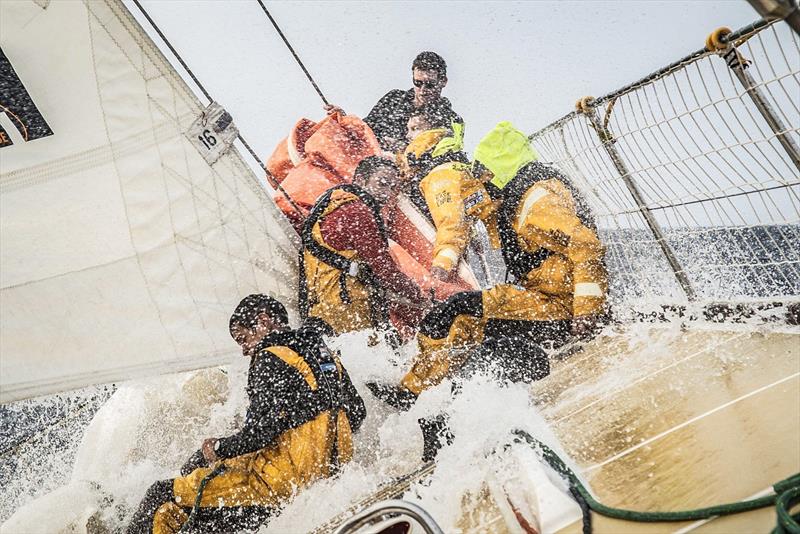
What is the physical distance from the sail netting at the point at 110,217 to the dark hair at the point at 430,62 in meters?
2.18

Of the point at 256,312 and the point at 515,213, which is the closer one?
the point at 256,312

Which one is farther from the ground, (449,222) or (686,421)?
(449,222)

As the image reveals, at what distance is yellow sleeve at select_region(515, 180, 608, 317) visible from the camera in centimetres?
270

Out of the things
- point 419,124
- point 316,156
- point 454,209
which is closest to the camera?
point 454,209

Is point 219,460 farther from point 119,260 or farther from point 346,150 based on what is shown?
point 346,150

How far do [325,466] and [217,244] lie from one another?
163 cm

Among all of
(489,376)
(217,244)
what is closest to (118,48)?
(217,244)

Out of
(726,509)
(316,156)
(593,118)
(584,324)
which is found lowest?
(726,509)

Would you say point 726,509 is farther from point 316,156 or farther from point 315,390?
point 316,156

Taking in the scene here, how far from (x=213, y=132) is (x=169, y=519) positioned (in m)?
2.13

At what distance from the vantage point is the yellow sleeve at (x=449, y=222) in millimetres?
3396

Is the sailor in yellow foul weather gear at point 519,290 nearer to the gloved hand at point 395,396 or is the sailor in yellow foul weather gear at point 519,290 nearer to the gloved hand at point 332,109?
the gloved hand at point 395,396

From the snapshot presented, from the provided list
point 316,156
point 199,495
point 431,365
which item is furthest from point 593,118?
point 199,495

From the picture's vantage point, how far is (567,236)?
2.77 meters
